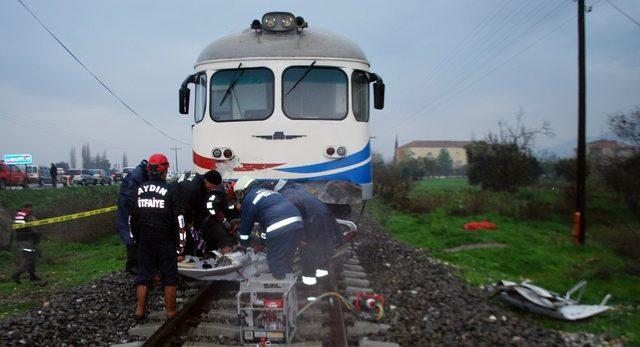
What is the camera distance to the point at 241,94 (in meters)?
8.47

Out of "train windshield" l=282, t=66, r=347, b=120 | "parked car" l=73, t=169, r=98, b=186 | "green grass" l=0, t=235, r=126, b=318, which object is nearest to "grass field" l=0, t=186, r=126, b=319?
"green grass" l=0, t=235, r=126, b=318

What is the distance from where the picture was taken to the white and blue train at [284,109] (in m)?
8.22

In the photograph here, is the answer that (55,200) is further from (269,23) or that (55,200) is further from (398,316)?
(398,316)

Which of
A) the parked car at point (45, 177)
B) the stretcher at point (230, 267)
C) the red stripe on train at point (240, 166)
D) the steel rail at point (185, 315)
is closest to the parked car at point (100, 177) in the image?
the parked car at point (45, 177)

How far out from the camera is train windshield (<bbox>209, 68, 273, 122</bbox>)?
8391 millimetres

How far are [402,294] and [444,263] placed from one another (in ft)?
11.6

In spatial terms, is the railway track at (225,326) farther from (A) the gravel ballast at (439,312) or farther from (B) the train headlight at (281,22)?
(B) the train headlight at (281,22)

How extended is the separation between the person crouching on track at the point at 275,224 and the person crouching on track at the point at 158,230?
776mm

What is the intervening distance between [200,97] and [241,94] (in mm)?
775

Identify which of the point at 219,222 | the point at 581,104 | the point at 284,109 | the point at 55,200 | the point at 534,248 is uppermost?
the point at 581,104

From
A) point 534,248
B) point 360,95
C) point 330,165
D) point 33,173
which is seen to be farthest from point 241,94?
point 33,173

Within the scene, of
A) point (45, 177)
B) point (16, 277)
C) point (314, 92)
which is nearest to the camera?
point (314, 92)

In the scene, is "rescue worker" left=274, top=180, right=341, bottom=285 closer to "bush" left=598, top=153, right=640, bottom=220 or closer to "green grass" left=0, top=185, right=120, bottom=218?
"bush" left=598, top=153, right=640, bottom=220

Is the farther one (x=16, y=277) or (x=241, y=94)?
(x=16, y=277)
